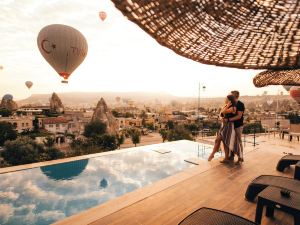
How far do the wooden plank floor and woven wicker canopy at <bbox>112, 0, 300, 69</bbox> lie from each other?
90.0 inches

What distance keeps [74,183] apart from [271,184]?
4.88 m

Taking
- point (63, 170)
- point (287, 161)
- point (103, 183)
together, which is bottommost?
point (103, 183)

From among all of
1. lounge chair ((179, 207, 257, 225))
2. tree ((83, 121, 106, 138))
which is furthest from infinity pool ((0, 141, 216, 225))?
tree ((83, 121, 106, 138))

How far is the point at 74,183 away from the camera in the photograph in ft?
19.6

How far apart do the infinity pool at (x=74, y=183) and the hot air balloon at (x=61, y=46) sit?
614cm

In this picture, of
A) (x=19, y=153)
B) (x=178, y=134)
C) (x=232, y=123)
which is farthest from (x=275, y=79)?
(x=178, y=134)

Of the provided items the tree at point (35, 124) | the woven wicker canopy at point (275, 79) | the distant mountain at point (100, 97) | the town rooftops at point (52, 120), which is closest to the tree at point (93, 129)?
the town rooftops at point (52, 120)

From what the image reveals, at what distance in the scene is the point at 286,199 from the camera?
7.71 feet

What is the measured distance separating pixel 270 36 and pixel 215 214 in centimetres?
174

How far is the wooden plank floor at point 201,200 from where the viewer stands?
2.78 m

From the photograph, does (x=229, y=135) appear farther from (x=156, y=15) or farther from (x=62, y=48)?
(x=62, y=48)

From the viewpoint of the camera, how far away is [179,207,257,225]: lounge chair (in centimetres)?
196

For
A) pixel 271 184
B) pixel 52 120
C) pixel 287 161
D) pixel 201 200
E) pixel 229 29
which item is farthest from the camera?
pixel 52 120

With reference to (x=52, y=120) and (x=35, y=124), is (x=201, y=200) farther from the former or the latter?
(x=35, y=124)
